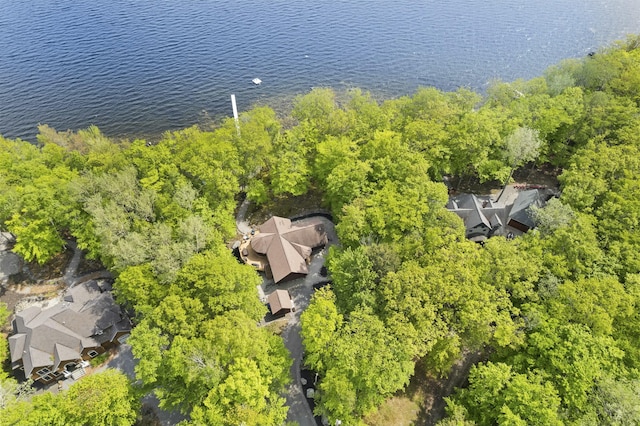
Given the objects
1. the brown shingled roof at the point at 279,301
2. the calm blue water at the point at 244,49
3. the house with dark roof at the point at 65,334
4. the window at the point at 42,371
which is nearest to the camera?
the window at the point at 42,371

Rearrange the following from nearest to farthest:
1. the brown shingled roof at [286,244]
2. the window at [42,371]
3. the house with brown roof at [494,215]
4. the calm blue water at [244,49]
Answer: the window at [42,371], the brown shingled roof at [286,244], the house with brown roof at [494,215], the calm blue water at [244,49]

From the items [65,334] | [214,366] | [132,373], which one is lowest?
[132,373]

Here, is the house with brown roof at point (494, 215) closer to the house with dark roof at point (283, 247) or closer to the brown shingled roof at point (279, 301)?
the house with dark roof at point (283, 247)

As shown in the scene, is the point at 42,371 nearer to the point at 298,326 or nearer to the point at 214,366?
the point at 214,366

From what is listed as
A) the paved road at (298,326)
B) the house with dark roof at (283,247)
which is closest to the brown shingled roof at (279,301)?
the paved road at (298,326)

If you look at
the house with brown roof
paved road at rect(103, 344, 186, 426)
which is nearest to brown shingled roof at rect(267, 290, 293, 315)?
A: paved road at rect(103, 344, 186, 426)

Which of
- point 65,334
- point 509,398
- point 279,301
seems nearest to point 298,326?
point 279,301
